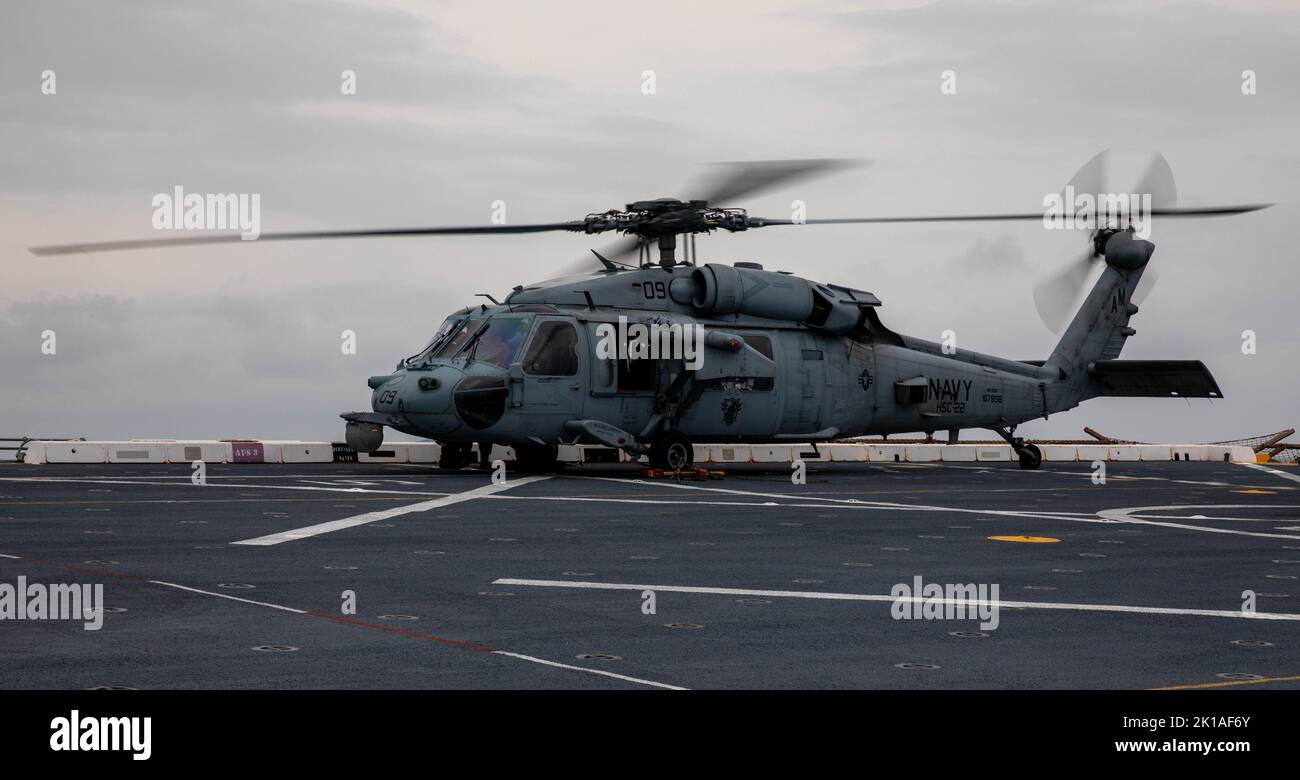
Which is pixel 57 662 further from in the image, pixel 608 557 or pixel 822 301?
pixel 822 301

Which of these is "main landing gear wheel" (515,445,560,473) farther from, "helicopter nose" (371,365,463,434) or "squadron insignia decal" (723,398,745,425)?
"squadron insignia decal" (723,398,745,425)

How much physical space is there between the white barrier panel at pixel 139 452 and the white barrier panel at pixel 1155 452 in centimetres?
3803

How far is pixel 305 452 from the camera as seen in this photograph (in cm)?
4481

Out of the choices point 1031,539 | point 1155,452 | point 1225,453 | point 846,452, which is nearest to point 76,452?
point 846,452

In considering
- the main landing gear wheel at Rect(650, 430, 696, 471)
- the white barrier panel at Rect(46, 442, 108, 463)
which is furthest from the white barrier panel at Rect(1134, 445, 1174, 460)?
the white barrier panel at Rect(46, 442, 108, 463)

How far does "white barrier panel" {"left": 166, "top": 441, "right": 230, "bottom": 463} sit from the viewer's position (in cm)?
4403

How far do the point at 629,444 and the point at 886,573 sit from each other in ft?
62.2

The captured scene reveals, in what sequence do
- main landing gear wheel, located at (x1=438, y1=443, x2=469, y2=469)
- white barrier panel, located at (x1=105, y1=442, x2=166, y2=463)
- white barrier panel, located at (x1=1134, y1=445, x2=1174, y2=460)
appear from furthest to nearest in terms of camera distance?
white barrier panel, located at (x1=1134, y1=445, x2=1174, y2=460) < white barrier panel, located at (x1=105, y1=442, x2=166, y2=463) < main landing gear wheel, located at (x1=438, y1=443, x2=469, y2=469)

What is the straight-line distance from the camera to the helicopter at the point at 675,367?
111ft

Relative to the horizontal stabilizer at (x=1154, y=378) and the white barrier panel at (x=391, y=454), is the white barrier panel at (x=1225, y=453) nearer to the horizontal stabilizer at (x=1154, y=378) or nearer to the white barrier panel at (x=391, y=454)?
the horizontal stabilizer at (x=1154, y=378)

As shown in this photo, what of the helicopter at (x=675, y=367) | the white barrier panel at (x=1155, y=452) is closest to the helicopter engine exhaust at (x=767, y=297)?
the helicopter at (x=675, y=367)

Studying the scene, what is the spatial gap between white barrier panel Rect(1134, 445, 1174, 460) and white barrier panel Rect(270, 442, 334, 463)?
3300 cm
